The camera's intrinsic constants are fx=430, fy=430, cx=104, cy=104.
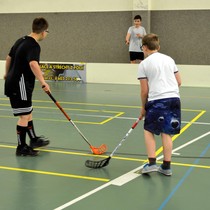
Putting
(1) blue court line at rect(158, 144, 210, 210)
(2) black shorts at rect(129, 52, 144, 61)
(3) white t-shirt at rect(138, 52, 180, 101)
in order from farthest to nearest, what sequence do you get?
(2) black shorts at rect(129, 52, 144, 61) < (3) white t-shirt at rect(138, 52, 180, 101) < (1) blue court line at rect(158, 144, 210, 210)

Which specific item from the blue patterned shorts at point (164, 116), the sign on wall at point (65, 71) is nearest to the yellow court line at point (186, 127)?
the blue patterned shorts at point (164, 116)

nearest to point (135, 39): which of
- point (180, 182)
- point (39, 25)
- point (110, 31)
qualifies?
point (110, 31)

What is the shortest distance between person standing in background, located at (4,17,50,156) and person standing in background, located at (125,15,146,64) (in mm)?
7400

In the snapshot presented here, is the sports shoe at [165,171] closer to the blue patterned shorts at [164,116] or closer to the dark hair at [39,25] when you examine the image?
the blue patterned shorts at [164,116]

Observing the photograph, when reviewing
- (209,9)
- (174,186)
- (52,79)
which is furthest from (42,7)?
(174,186)

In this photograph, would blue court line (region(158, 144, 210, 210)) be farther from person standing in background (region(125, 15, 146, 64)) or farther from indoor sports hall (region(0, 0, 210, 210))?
person standing in background (region(125, 15, 146, 64))

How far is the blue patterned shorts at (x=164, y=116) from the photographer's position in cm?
435

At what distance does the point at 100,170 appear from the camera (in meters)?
→ 4.69

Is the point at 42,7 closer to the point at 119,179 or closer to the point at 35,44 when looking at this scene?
the point at 35,44

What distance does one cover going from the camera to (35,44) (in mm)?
5168

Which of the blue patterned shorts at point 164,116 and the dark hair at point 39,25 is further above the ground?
the dark hair at point 39,25

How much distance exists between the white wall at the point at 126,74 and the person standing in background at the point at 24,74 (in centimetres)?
771

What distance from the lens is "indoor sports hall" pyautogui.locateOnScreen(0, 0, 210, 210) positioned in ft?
13.1

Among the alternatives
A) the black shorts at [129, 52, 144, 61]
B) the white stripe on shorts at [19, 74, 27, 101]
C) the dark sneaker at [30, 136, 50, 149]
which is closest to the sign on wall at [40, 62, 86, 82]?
the black shorts at [129, 52, 144, 61]
